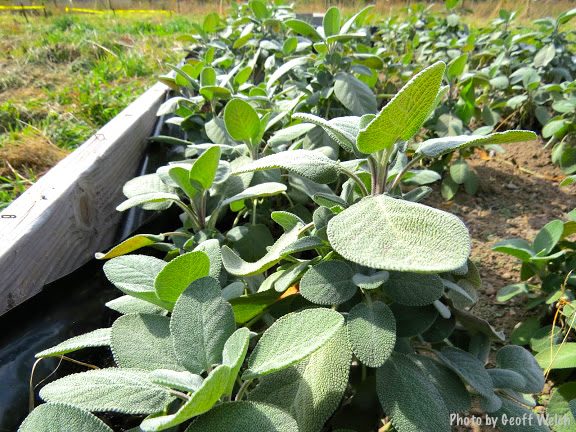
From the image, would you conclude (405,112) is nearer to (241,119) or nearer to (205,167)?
(205,167)

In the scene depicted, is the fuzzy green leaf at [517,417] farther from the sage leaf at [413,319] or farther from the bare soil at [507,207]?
the bare soil at [507,207]

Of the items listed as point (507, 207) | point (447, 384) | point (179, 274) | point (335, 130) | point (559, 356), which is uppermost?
point (335, 130)

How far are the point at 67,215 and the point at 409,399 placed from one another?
1064 mm

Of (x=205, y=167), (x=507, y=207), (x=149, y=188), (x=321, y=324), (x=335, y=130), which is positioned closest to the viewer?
(x=321, y=324)

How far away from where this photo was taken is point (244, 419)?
0.54 meters

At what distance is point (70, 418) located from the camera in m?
0.53

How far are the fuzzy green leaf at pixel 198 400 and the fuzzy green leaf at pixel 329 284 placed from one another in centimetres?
25

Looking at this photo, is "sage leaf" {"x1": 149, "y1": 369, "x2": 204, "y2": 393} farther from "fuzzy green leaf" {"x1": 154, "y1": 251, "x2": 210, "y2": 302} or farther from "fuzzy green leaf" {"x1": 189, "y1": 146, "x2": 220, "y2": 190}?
"fuzzy green leaf" {"x1": 189, "y1": 146, "x2": 220, "y2": 190}

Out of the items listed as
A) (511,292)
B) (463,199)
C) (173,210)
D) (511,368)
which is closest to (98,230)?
(173,210)

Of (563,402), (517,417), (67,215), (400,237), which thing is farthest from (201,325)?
(563,402)

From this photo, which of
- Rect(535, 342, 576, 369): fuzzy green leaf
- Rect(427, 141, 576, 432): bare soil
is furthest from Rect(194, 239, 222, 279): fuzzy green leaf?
Rect(427, 141, 576, 432): bare soil

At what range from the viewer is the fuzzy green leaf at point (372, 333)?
62 centimetres

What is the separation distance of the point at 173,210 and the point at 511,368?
3.58 feet

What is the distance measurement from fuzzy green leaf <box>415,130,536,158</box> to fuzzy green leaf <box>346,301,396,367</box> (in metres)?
0.28
